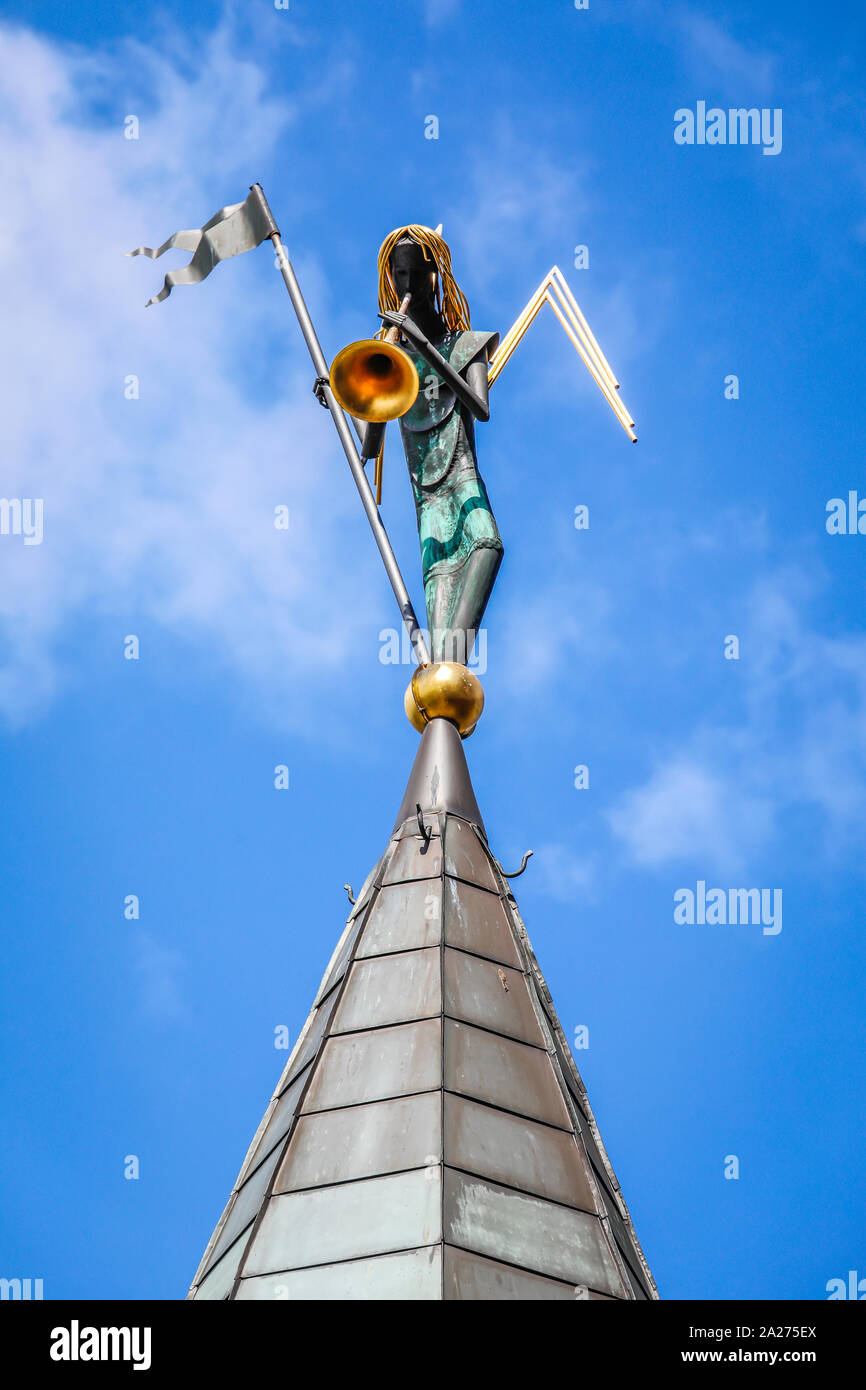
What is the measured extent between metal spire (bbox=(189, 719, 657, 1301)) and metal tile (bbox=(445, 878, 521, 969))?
0.5 inches

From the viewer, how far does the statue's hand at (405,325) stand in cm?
1598

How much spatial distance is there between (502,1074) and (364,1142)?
3.55 ft

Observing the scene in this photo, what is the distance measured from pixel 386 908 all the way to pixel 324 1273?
335cm

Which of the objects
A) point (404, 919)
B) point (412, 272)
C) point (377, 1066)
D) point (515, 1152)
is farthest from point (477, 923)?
point (412, 272)

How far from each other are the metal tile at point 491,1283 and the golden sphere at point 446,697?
5.03 metres

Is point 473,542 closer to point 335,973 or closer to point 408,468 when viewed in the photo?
point 408,468

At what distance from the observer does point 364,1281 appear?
11.2 meters

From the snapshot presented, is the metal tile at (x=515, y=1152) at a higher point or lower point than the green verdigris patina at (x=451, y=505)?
lower

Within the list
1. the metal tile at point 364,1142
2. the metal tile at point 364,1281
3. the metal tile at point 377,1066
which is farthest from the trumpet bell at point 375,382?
the metal tile at point 364,1281

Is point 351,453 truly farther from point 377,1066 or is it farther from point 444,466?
point 377,1066

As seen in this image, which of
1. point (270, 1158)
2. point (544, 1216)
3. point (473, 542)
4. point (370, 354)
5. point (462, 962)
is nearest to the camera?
point (544, 1216)

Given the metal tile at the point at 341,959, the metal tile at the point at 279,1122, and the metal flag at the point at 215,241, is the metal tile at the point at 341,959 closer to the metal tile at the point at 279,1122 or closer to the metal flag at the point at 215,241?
the metal tile at the point at 279,1122
